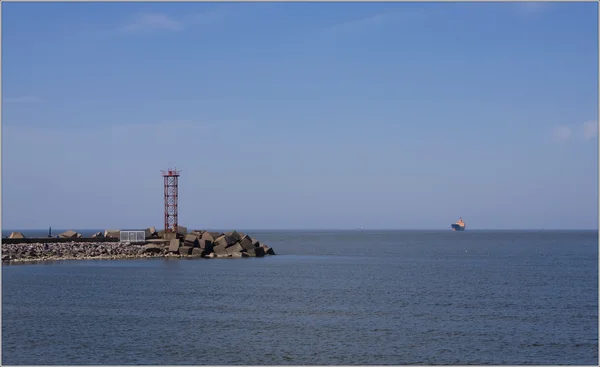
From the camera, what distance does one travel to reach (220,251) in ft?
245

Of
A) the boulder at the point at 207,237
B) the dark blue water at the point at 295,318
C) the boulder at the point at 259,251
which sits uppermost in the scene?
the boulder at the point at 207,237

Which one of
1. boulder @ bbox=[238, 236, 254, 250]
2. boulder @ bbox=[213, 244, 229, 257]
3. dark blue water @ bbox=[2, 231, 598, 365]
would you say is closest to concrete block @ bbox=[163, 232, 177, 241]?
boulder @ bbox=[213, 244, 229, 257]

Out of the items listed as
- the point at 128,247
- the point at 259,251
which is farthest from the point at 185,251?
the point at 259,251

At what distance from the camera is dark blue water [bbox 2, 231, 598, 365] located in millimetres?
24172

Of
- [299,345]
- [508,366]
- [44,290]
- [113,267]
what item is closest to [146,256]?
[113,267]

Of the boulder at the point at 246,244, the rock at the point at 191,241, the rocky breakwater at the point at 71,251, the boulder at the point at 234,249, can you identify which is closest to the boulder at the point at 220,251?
the boulder at the point at 234,249

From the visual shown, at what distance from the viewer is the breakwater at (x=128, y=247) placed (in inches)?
2689

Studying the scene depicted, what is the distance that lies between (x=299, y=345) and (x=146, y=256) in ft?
158

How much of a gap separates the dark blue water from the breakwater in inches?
569

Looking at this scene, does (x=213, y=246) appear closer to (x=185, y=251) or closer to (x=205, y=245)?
(x=205, y=245)

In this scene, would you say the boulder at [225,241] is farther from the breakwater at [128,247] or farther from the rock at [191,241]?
the rock at [191,241]

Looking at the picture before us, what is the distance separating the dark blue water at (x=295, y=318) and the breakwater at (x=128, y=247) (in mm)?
14464

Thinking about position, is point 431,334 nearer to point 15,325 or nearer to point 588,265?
point 15,325

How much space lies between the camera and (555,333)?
91.2ft
